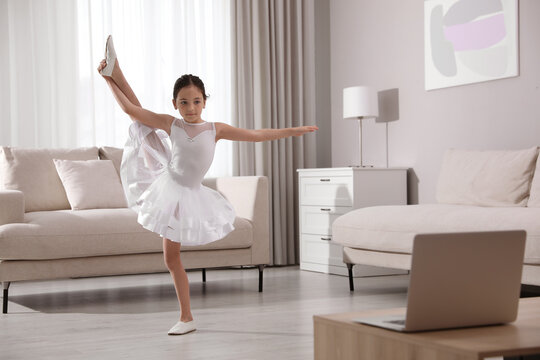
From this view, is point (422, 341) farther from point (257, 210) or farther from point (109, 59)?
point (257, 210)

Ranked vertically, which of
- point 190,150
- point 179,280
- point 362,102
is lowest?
point 179,280

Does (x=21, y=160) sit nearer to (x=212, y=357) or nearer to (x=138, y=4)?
(x=138, y=4)

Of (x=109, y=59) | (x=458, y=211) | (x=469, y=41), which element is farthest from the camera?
(x=469, y=41)

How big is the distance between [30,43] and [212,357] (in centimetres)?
325

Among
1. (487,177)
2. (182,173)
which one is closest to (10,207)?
(182,173)

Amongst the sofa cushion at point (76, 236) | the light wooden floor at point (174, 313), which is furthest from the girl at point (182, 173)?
the sofa cushion at point (76, 236)

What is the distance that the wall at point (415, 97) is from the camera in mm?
4230

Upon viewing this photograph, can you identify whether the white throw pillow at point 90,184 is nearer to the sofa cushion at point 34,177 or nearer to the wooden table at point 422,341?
the sofa cushion at point 34,177

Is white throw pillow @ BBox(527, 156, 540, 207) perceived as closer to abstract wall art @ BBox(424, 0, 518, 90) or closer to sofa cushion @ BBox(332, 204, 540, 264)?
sofa cushion @ BBox(332, 204, 540, 264)

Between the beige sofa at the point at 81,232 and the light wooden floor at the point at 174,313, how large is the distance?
20 cm

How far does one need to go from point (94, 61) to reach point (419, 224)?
2732 mm

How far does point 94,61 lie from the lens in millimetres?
5215

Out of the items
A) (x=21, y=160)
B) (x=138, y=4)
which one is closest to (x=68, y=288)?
(x=21, y=160)

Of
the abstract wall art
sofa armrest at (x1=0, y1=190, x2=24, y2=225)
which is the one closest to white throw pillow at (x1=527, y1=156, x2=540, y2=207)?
the abstract wall art
